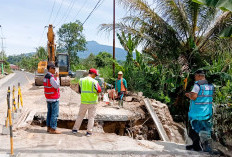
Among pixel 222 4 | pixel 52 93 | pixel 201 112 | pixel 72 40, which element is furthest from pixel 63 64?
pixel 72 40

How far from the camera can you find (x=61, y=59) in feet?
62.0

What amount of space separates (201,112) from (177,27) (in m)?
6.47

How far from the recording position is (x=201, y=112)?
4523mm

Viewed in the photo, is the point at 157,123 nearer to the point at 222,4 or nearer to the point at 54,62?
the point at 222,4

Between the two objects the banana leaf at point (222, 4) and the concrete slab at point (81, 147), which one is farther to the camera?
the concrete slab at point (81, 147)

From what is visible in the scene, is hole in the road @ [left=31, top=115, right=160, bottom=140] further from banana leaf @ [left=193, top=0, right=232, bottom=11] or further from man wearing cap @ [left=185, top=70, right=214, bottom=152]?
banana leaf @ [left=193, top=0, right=232, bottom=11]

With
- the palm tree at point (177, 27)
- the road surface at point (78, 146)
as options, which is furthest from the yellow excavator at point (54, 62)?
the road surface at point (78, 146)

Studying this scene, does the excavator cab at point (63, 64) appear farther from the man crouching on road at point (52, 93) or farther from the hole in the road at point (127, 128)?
the man crouching on road at point (52, 93)

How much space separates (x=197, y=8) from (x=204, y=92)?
6058 mm

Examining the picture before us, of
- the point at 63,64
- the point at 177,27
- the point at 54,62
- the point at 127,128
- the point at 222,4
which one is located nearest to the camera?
the point at 222,4

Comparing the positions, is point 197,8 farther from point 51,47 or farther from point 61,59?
point 61,59

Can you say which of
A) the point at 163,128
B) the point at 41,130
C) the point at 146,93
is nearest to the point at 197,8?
the point at 146,93

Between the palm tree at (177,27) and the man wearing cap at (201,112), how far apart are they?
207 inches

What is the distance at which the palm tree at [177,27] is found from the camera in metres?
9.52
